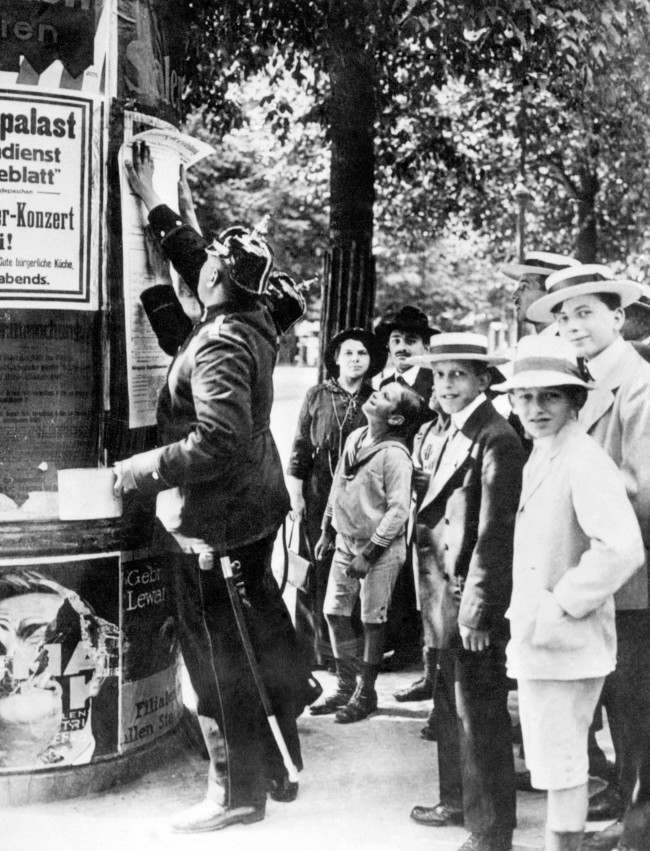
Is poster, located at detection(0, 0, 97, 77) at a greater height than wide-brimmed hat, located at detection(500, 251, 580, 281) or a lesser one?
greater

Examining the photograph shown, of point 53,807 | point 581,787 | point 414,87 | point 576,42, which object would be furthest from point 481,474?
point 414,87

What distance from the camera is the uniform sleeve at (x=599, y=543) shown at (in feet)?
10.9

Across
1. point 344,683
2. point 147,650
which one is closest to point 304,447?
point 344,683

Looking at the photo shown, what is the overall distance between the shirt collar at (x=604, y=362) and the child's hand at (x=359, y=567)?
201 cm

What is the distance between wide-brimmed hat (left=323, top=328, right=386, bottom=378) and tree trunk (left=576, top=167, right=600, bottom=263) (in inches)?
238

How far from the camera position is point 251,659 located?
4.31 meters

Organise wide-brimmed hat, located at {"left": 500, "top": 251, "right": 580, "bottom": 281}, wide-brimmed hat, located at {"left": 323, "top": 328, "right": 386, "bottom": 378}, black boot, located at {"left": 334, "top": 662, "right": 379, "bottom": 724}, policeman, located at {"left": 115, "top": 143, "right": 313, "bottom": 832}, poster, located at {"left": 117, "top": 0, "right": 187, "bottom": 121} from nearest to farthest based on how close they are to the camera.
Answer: policeman, located at {"left": 115, "top": 143, "right": 313, "bottom": 832}, poster, located at {"left": 117, "top": 0, "right": 187, "bottom": 121}, wide-brimmed hat, located at {"left": 500, "top": 251, "right": 580, "bottom": 281}, black boot, located at {"left": 334, "top": 662, "right": 379, "bottom": 724}, wide-brimmed hat, located at {"left": 323, "top": 328, "right": 386, "bottom": 378}

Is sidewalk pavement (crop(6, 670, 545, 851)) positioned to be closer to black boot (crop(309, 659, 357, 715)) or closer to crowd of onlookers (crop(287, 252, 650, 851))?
crowd of onlookers (crop(287, 252, 650, 851))

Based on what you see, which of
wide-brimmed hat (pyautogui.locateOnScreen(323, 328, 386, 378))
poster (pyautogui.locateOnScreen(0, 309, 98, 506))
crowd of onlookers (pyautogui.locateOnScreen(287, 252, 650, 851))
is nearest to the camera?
crowd of onlookers (pyautogui.locateOnScreen(287, 252, 650, 851))

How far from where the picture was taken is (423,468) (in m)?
5.17

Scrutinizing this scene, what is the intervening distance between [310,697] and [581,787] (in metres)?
1.38

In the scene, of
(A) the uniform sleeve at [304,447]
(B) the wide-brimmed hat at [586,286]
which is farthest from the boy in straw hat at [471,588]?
(A) the uniform sleeve at [304,447]

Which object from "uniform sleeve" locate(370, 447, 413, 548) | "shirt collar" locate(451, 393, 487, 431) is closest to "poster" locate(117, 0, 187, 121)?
"shirt collar" locate(451, 393, 487, 431)

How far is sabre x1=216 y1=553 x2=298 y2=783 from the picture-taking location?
14.0 ft
